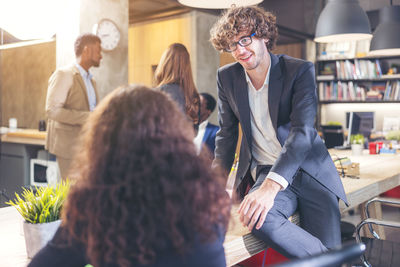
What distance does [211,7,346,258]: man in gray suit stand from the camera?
146 centimetres

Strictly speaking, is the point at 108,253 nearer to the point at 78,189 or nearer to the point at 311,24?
the point at 78,189

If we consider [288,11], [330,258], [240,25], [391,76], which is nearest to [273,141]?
[240,25]

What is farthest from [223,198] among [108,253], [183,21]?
[183,21]

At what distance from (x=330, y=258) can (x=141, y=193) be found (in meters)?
0.42

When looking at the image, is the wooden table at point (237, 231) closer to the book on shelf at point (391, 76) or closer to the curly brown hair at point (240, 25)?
the curly brown hair at point (240, 25)

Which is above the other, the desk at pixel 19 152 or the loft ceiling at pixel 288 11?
the loft ceiling at pixel 288 11

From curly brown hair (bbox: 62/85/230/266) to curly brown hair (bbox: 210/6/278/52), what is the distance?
0.96 meters

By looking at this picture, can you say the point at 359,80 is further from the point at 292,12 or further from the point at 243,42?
the point at 243,42

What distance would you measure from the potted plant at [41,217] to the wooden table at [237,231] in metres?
0.09

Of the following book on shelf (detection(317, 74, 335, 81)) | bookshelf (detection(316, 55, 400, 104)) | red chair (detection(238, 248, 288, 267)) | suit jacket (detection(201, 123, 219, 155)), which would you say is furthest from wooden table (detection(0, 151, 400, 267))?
book on shelf (detection(317, 74, 335, 81))

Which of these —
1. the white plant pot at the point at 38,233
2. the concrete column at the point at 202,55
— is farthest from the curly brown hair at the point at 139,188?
the concrete column at the point at 202,55

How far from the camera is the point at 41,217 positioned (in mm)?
1180

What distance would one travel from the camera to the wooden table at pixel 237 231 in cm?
129

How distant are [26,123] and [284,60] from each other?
16.4 feet
